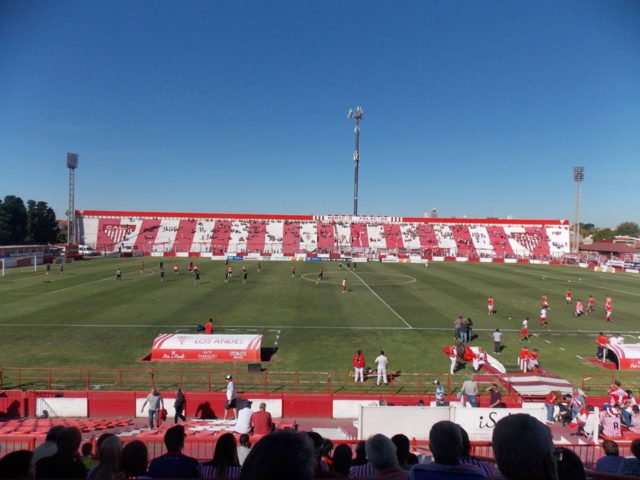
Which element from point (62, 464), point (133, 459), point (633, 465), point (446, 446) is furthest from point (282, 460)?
point (633, 465)

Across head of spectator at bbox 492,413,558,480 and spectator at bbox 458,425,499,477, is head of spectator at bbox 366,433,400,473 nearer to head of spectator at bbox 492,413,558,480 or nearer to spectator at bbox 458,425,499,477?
spectator at bbox 458,425,499,477

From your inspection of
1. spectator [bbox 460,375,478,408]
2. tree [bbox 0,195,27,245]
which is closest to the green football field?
spectator [bbox 460,375,478,408]

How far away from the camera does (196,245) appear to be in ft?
295

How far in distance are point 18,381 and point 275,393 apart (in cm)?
982

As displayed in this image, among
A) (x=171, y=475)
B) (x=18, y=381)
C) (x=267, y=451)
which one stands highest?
(x=267, y=451)

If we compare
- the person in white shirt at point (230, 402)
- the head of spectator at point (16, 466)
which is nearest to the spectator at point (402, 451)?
the head of spectator at point (16, 466)

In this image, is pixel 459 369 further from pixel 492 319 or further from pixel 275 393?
pixel 492 319

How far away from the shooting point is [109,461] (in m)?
3.65

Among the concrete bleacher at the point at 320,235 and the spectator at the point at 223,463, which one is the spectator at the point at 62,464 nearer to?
the spectator at the point at 223,463

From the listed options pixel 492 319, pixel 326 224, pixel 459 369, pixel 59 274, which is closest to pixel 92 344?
pixel 459 369

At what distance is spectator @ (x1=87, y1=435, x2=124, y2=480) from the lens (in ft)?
11.8

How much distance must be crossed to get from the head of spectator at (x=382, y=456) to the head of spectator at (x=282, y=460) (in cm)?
197

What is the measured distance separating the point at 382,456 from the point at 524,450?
1.65 metres

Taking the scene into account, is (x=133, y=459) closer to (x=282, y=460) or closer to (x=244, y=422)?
(x=282, y=460)
